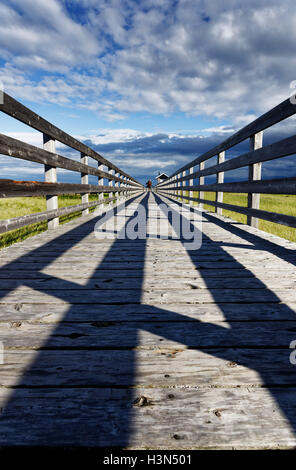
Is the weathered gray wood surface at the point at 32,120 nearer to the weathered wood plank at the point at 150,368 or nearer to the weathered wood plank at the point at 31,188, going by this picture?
the weathered wood plank at the point at 31,188

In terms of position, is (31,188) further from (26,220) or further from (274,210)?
(274,210)

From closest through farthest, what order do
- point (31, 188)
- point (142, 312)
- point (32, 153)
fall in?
point (142, 312) → point (31, 188) → point (32, 153)

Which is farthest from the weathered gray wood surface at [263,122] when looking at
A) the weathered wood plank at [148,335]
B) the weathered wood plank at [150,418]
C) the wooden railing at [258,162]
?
the weathered wood plank at [150,418]

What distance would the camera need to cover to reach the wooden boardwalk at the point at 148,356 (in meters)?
0.84

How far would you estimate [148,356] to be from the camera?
119 centimetres

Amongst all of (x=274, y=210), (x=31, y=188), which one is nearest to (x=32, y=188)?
(x=31, y=188)

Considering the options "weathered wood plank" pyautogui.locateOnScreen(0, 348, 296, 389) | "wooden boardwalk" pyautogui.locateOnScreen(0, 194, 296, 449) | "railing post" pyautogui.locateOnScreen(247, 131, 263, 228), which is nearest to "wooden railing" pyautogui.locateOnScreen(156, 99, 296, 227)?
"railing post" pyautogui.locateOnScreen(247, 131, 263, 228)

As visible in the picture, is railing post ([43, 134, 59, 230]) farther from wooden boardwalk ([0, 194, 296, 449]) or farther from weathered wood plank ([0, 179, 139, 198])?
wooden boardwalk ([0, 194, 296, 449])

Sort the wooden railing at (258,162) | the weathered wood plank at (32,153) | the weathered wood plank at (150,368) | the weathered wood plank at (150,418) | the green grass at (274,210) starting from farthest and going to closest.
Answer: the green grass at (274,210) < the wooden railing at (258,162) < the weathered wood plank at (32,153) < the weathered wood plank at (150,368) < the weathered wood plank at (150,418)

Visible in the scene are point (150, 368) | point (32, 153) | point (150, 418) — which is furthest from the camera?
point (32, 153)

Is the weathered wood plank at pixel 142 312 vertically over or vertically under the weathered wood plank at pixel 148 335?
over

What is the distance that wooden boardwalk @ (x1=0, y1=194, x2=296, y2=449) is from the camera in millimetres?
836

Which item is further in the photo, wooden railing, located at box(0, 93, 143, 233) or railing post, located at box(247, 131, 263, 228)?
railing post, located at box(247, 131, 263, 228)

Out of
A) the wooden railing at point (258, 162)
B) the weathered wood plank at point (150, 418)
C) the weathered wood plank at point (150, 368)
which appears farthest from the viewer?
the wooden railing at point (258, 162)
